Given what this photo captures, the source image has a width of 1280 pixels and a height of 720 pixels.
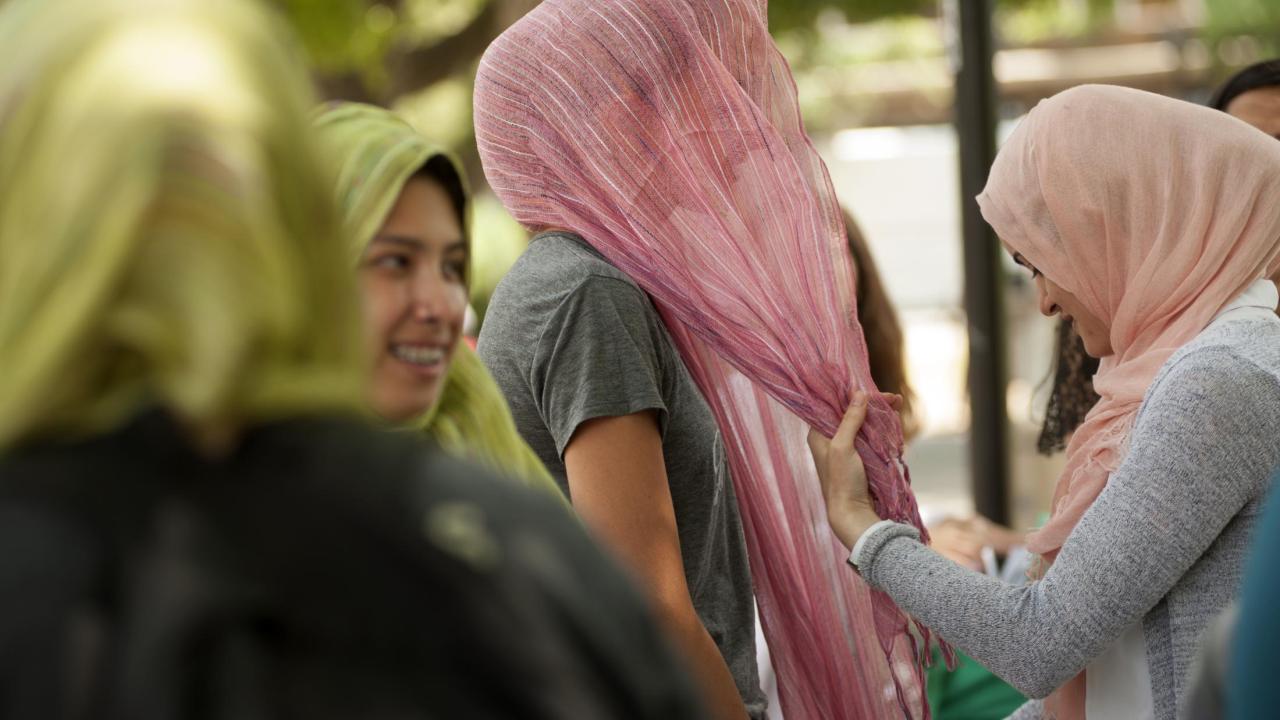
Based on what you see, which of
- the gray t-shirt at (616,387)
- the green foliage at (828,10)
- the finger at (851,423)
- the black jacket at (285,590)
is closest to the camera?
the black jacket at (285,590)

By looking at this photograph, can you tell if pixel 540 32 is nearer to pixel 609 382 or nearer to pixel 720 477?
pixel 609 382

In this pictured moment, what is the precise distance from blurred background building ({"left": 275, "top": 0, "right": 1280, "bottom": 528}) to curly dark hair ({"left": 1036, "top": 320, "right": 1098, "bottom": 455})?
0.38 ft

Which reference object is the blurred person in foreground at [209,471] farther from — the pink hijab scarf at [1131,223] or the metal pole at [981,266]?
the metal pole at [981,266]

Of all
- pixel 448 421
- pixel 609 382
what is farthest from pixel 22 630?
pixel 609 382

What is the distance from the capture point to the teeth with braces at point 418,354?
5.73ft

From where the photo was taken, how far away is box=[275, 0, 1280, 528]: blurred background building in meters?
7.58

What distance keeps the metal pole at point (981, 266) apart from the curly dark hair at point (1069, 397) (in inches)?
80.3

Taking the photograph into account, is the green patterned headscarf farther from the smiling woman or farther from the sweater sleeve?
the sweater sleeve

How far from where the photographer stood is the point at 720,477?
7.50 feet

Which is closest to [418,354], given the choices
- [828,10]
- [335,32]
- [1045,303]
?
[1045,303]

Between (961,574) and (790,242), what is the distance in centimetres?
60

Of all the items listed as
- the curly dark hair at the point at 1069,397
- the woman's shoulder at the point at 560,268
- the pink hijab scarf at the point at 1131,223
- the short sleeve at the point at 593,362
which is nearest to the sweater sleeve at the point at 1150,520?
the pink hijab scarf at the point at 1131,223

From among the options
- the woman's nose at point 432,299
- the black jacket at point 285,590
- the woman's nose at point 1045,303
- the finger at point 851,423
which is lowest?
the finger at point 851,423

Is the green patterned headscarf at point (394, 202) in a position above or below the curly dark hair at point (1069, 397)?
above
